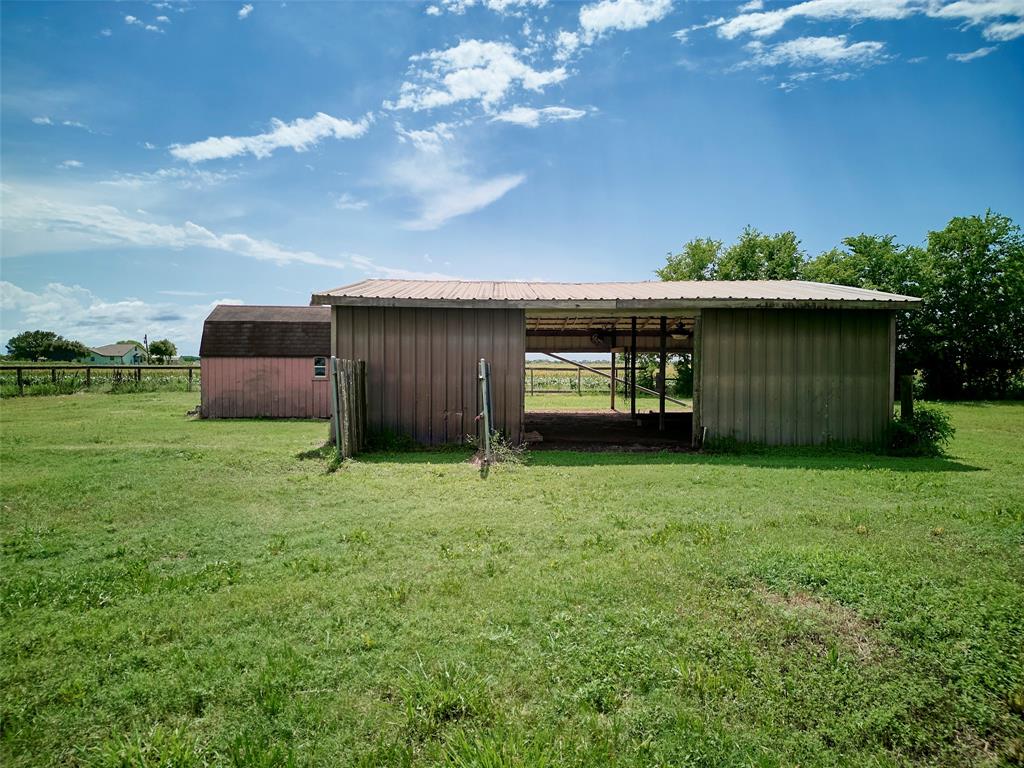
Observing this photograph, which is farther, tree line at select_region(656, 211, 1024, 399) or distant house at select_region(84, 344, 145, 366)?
distant house at select_region(84, 344, 145, 366)

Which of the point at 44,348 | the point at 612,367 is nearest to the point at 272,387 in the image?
the point at 612,367

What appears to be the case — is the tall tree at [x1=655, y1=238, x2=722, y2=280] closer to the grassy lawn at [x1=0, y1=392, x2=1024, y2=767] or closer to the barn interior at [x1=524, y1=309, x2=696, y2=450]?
the barn interior at [x1=524, y1=309, x2=696, y2=450]

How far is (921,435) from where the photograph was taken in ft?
32.0

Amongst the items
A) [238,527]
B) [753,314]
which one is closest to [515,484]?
[238,527]

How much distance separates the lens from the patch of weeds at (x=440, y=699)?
241cm

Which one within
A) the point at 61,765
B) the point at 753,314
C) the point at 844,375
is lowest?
the point at 61,765

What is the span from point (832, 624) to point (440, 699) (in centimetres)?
235

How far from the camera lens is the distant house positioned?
76.1m

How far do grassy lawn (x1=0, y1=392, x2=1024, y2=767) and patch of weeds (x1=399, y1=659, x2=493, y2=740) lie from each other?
0.04 ft

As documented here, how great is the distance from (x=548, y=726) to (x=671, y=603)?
1418mm

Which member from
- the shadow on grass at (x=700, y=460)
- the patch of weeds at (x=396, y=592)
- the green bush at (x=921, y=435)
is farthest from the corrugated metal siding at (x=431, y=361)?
the green bush at (x=921, y=435)

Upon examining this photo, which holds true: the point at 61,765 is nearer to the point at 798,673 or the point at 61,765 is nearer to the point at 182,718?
the point at 182,718

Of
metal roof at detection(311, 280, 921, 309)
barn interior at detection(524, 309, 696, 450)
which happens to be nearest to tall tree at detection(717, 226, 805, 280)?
barn interior at detection(524, 309, 696, 450)

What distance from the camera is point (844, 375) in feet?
33.7
